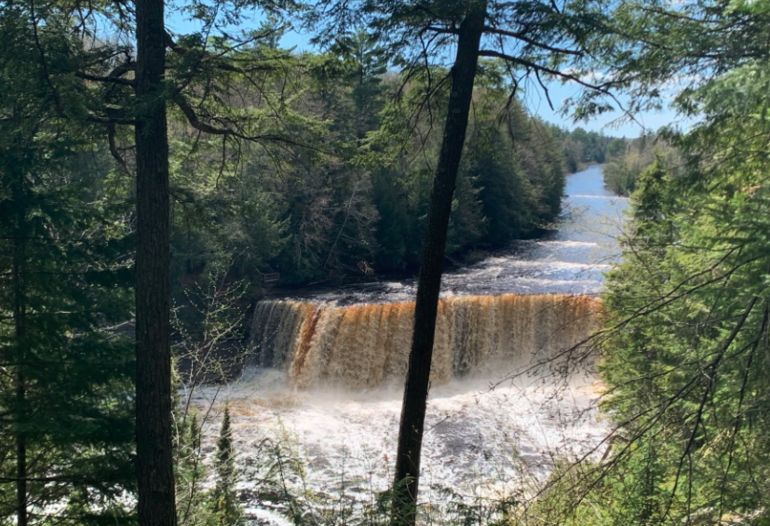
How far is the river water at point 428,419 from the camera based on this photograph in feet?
28.3

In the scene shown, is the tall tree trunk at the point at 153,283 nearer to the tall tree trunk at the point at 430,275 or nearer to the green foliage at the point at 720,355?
the tall tree trunk at the point at 430,275

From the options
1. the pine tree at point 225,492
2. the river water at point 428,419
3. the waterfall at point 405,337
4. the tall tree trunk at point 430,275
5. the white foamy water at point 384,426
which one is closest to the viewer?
the tall tree trunk at point 430,275

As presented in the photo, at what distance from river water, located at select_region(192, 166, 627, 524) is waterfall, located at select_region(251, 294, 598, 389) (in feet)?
1.12

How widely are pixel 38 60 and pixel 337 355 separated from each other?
38.5ft

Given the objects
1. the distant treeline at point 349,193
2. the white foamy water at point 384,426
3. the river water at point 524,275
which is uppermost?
the distant treeline at point 349,193

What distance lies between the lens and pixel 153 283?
4984 millimetres

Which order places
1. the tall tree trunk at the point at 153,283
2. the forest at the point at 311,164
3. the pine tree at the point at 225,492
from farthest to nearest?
the pine tree at the point at 225,492, the tall tree trunk at the point at 153,283, the forest at the point at 311,164

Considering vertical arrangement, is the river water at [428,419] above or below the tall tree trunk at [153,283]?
below

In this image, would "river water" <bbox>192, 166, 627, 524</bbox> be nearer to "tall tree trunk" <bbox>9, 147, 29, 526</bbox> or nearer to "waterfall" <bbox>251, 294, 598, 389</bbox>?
"waterfall" <bbox>251, 294, 598, 389</bbox>

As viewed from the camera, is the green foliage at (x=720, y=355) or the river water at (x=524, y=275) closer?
the green foliage at (x=720, y=355)

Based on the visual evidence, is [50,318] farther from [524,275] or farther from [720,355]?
[524,275]

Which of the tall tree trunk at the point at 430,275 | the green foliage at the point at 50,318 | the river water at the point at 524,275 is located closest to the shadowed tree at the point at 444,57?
the tall tree trunk at the point at 430,275

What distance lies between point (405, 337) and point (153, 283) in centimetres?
1101

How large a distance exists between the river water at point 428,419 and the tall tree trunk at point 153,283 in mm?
1311
